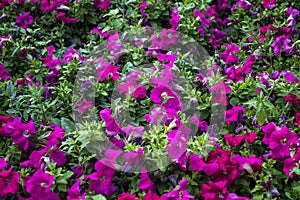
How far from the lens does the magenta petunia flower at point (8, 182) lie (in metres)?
2.13

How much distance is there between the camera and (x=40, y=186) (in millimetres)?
2107

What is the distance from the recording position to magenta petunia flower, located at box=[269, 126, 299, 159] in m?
2.24

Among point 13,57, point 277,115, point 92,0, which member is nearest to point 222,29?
point 92,0

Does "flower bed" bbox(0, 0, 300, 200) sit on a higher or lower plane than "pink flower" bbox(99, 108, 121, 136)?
lower

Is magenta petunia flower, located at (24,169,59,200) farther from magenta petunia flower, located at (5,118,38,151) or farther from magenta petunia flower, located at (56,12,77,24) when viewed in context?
magenta petunia flower, located at (56,12,77,24)

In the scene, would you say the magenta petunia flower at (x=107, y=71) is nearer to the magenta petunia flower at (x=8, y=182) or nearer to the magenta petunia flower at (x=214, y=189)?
the magenta petunia flower at (x=8, y=182)

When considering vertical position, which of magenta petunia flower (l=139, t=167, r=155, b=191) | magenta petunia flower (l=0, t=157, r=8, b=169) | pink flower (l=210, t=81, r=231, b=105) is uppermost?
pink flower (l=210, t=81, r=231, b=105)

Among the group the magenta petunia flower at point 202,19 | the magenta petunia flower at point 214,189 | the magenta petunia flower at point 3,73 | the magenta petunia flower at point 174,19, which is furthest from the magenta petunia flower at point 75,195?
the magenta petunia flower at point 202,19

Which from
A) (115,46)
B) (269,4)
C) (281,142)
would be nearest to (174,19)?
(115,46)

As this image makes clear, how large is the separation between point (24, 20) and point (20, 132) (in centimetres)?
137

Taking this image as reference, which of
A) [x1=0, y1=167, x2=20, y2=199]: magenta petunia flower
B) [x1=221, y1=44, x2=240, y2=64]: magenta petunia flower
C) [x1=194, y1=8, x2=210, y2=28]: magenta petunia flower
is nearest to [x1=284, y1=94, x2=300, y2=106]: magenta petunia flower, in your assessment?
[x1=221, y1=44, x2=240, y2=64]: magenta petunia flower

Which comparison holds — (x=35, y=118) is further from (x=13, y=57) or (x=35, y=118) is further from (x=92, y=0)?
(x=92, y=0)

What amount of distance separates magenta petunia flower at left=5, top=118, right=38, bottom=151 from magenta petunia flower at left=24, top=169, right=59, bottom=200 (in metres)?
0.29

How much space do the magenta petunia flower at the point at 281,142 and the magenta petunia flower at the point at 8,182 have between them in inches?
44.9
